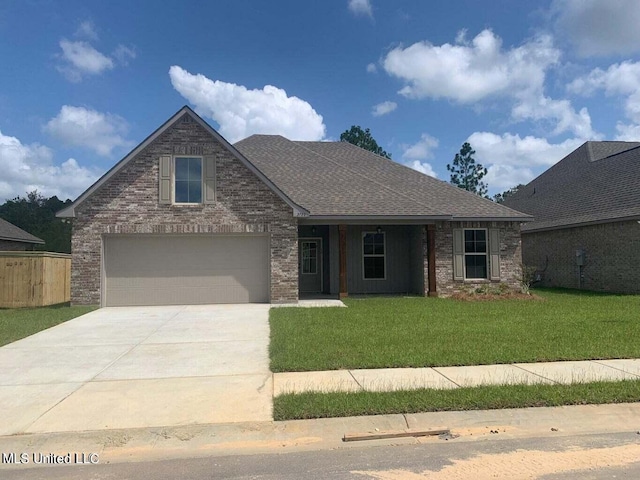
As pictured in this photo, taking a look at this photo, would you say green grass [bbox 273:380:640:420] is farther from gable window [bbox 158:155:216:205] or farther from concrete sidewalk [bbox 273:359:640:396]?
gable window [bbox 158:155:216:205]

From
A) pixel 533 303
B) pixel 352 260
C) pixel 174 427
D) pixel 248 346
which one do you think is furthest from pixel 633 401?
pixel 352 260

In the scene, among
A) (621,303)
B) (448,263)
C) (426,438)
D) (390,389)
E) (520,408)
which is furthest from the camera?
(448,263)

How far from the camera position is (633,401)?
5582 millimetres

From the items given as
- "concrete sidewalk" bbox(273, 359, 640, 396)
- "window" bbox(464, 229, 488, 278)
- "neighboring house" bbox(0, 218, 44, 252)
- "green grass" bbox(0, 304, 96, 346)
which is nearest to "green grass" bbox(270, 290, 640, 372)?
"concrete sidewalk" bbox(273, 359, 640, 396)

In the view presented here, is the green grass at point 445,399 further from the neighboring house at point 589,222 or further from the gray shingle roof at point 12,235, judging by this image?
the gray shingle roof at point 12,235

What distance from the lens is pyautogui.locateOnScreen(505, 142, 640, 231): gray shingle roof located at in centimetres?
1970

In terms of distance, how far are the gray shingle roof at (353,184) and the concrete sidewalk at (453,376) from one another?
9166mm

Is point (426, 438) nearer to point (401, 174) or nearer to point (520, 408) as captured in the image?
point (520, 408)

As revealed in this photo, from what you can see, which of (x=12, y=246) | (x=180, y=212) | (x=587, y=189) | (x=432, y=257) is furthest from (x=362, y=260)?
(x=12, y=246)

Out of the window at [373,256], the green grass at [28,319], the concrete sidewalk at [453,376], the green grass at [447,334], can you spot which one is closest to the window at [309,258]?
the window at [373,256]

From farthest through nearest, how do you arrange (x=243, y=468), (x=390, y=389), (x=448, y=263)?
(x=448, y=263) < (x=390, y=389) < (x=243, y=468)

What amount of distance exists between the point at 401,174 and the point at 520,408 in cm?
1597

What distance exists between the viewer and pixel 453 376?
6.60m

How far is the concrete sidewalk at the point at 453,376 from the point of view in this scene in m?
6.16
